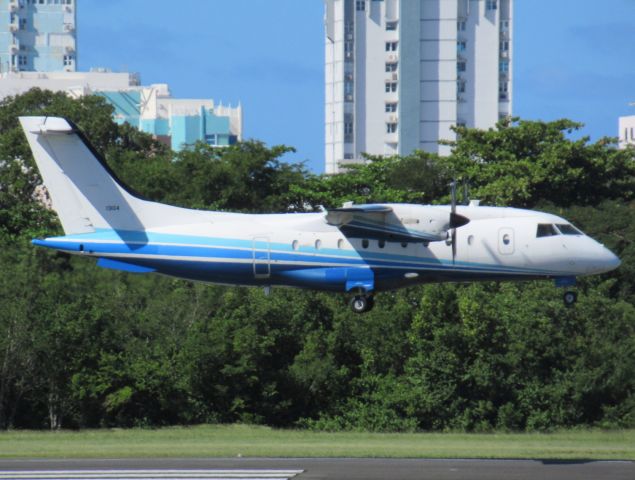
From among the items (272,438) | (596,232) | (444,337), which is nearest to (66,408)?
(272,438)

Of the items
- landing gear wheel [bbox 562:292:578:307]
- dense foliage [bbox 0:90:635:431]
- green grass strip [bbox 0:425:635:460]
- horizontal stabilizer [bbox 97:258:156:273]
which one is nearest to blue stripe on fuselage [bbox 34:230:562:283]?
horizontal stabilizer [bbox 97:258:156:273]

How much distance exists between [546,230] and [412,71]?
15282 centimetres

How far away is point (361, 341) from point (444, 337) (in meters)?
4.33

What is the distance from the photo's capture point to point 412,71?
191375 mm

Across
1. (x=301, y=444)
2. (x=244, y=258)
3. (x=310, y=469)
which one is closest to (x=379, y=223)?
(x=244, y=258)

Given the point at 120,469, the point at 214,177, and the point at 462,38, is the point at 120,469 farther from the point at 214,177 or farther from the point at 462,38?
the point at 462,38

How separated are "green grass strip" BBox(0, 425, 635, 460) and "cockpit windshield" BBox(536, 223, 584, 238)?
7.88 m

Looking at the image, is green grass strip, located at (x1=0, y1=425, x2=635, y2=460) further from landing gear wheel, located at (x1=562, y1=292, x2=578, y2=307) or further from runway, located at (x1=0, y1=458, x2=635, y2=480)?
landing gear wheel, located at (x1=562, y1=292, x2=578, y2=307)

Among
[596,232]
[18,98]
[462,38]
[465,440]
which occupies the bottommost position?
[465,440]

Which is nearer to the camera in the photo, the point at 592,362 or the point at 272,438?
the point at 272,438

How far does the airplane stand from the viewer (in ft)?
132

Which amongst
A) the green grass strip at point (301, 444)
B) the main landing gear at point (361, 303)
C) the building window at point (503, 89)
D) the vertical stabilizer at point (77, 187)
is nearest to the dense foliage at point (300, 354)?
the green grass strip at point (301, 444)

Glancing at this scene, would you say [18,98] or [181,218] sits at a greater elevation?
[18,98]

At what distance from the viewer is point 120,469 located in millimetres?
38906
